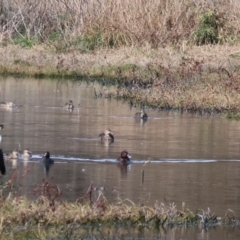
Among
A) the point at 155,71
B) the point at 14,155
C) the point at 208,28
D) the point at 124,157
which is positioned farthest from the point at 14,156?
the point at 208,28

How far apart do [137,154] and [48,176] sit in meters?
2.30

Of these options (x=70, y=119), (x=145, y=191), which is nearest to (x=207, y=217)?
(x=145, y=191)

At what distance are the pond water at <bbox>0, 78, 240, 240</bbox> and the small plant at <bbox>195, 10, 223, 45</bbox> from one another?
915cm

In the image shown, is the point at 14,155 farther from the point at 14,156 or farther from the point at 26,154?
the point at 26,154

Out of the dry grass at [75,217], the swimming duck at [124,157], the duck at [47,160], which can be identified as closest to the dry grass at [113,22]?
the swimming duck at [124,157]

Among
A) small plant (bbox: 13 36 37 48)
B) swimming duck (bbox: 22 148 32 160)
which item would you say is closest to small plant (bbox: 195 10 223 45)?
small plant (bbox: 13 36 37 48)

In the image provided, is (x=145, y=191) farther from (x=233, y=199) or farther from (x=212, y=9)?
(x=212, y=9)

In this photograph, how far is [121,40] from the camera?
2908cm

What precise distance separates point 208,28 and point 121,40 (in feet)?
8.60

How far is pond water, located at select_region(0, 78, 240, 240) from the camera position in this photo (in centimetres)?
1041

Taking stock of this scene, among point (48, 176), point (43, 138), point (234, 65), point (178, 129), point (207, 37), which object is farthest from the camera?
point (207, 37)

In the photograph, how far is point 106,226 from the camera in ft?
28.4

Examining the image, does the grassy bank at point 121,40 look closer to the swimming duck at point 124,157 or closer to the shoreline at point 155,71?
the shoreline at point 155,71

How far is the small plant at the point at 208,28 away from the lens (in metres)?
29.3
